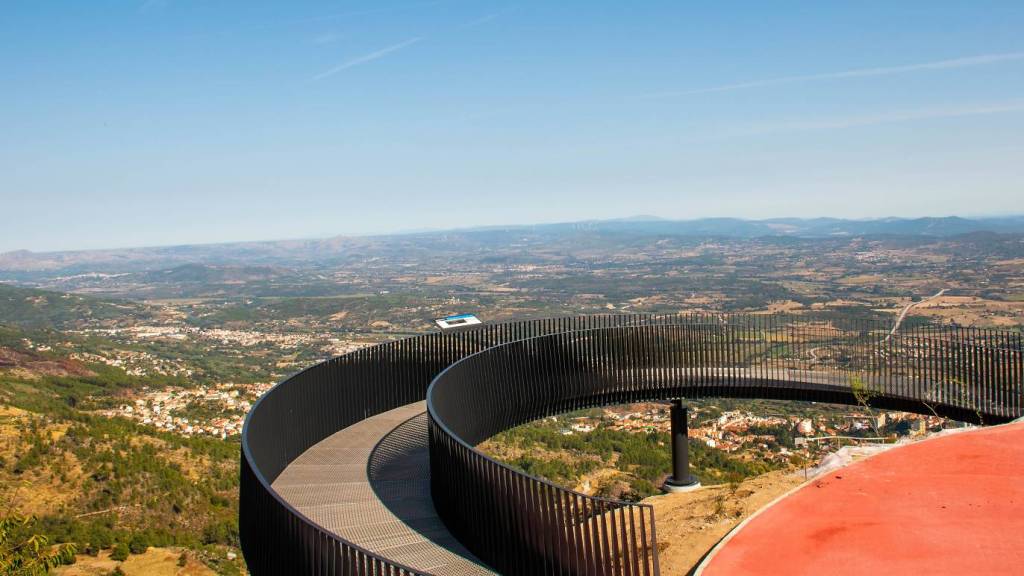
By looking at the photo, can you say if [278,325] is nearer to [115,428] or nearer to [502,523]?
[115,428]

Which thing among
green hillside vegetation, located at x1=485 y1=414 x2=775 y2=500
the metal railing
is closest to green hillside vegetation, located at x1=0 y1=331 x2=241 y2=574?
green hillside vegetation, located at x1=485 y1=414 x2=775 y2=500

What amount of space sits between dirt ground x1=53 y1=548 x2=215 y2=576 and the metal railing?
49.0ft

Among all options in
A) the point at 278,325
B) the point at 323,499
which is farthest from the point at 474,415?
the point at 278,325

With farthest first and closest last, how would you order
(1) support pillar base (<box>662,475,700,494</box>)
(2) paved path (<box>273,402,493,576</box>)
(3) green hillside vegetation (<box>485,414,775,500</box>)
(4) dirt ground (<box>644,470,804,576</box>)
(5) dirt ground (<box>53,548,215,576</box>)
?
1. (3) green hillside vegetation (<box>485,414,775,500</box>)
2. (5) dirt ground (<box>53,548,215,576</box>)
3. (1) support pillar base (<box>662,475,700,494</box>)
4. (4) dirt ground (<box>644,470,804,576</box>)
5. (2) paved path (<box>273,402,493,576</box>)

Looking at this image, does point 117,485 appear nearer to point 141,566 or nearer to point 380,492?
point 141,566

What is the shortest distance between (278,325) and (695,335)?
14947cm

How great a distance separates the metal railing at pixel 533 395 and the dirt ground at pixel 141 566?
1495cm

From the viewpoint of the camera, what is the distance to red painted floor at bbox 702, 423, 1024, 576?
7.80 metres

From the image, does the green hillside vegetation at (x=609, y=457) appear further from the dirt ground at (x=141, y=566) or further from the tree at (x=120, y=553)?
the tree at (x=120, y=553)

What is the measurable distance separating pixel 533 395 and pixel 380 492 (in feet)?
17.8

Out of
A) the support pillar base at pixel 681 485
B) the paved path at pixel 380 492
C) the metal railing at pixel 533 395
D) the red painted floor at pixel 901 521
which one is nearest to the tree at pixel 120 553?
the metal railing at pixel 533 395

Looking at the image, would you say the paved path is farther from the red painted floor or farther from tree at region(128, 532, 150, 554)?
tree at region(128, 532, 150, 554)

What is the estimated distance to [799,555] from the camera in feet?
26.7

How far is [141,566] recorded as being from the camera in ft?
85.6
